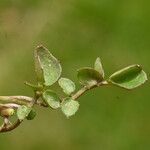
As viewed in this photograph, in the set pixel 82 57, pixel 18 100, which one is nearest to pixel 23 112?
pixel 18 100

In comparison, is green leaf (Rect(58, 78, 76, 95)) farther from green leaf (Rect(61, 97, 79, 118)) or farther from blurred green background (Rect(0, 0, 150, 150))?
blurred green background (Rect(0, 0, 150, 150))

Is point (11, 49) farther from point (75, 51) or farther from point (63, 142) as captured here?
point (63, 142)

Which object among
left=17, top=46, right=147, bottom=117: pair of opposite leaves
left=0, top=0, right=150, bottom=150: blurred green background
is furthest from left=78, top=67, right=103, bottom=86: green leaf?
left=0, top=0, right=150, bottom=150: blurred green background

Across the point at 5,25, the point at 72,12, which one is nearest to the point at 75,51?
the point at 72,12

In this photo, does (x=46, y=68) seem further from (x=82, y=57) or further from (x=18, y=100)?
(x=82, y=57)

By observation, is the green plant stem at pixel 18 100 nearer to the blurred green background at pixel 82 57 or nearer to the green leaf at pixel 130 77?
the green leaf at pixel 130 77

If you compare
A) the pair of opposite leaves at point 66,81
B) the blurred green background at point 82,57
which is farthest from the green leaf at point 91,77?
the blurred green background at point 82,57
